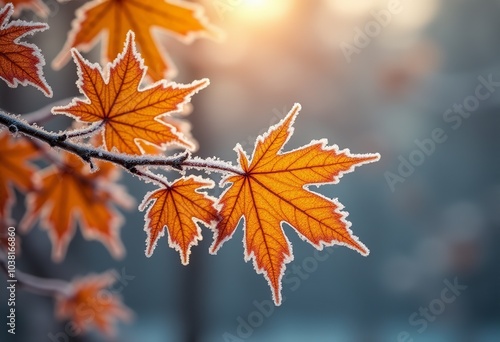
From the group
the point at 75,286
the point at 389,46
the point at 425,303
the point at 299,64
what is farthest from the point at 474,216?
the point at 75,286

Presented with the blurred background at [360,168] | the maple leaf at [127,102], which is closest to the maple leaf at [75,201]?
the maple leaf at [127,102]

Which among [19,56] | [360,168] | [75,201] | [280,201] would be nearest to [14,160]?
[75,201]

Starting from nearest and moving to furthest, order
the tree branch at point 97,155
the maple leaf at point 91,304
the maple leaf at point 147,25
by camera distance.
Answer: the tree branch at point 97,155 < the maple leaf at point 147,25 < the maple leaf at point 91,304

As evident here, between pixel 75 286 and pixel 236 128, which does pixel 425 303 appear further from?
pixel 75 286

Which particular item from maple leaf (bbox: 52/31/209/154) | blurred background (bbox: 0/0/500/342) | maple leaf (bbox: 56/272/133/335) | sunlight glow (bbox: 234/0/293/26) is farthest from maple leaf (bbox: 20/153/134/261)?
sunlight glow (bbox: 234/0/293/26)

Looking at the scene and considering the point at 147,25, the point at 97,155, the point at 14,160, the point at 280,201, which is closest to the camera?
the point at 97,155

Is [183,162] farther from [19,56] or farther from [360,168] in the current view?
[360,168]

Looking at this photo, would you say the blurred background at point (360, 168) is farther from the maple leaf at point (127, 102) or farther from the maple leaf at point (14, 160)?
the maple leaf at point (127, 102)
